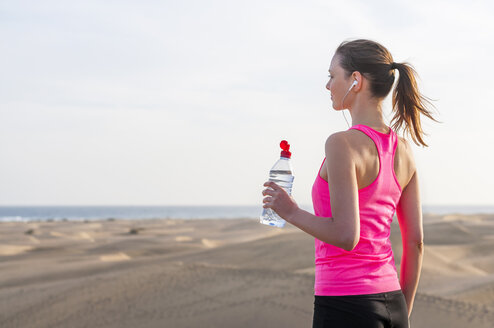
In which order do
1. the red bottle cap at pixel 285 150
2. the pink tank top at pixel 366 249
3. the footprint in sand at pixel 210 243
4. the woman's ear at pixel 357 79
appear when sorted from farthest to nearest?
the footprint in sand at pixel 210 243 → the red bottle cap at pixel 285 150 → the woman's ear at pixel 357 79 → the pink tank top at pixel 366 249

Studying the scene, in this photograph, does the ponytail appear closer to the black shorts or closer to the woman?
the woman

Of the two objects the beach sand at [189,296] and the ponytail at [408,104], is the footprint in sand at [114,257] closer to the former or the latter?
the beach sand at [189,296]

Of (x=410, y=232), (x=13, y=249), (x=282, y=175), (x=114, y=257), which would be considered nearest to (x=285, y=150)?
(x=282, y=175)

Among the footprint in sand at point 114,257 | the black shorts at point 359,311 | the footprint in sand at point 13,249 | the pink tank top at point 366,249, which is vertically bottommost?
the footprint in sand at point 13,249

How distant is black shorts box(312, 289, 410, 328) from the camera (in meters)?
2.37

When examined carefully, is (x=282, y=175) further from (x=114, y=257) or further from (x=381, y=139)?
(x=114, y=257)

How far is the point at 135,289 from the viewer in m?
9.24

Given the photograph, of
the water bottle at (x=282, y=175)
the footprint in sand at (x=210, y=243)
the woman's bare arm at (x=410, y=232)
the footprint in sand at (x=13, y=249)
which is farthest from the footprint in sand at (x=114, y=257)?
the woman's bare arm at (x=410, y=232)

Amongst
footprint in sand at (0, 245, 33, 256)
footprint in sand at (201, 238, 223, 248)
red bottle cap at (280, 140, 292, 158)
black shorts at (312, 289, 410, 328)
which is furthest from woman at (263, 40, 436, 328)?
footprint in sand at (201, 238, 223, 248)

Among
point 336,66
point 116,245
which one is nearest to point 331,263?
point 336,66

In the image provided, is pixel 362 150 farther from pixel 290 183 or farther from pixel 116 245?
pixel 116 245

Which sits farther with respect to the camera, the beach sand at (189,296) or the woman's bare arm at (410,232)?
the beach sand at (189,296)

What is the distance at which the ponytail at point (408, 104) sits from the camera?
106 inches

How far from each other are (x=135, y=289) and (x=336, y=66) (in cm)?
733
